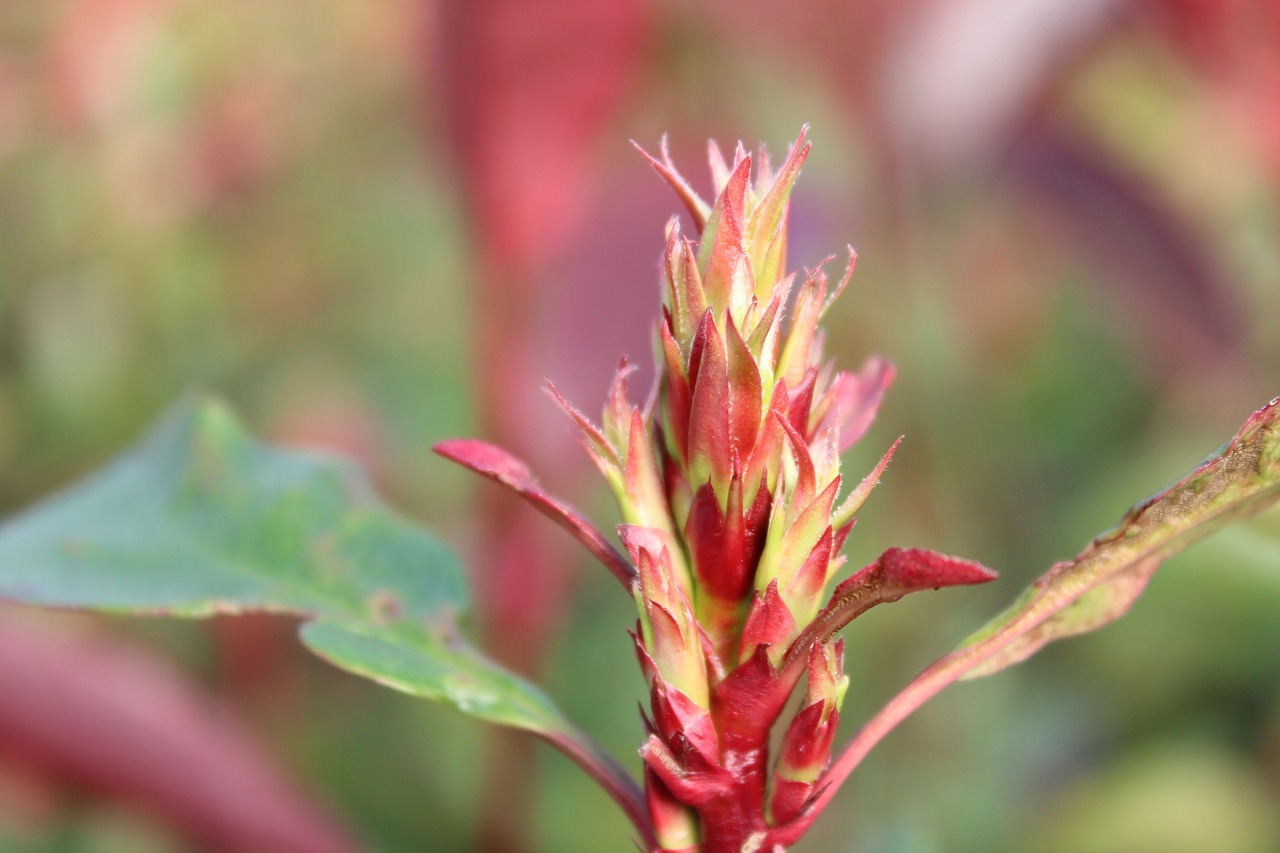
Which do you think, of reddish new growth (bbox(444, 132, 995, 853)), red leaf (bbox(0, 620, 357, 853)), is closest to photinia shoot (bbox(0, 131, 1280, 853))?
reddish new growth (bbox(444, 132, 995, 853))

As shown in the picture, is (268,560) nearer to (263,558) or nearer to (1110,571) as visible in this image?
(263,558)

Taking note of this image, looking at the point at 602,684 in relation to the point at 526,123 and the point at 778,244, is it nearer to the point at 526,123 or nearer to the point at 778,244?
the point at 526,123

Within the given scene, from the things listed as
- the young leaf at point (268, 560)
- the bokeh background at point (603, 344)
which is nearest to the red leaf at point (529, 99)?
the bokeh background at point (603, 344)

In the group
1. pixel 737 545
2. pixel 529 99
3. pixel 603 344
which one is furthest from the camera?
pixel 603 344

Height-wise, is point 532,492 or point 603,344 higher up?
point 603,344

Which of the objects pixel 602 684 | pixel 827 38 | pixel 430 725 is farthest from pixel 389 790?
pixel 827 38

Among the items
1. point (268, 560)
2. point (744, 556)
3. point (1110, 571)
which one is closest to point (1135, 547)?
point (1110, 571)

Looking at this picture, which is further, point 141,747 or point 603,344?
point 603,344

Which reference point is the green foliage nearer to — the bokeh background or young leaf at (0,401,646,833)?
young leaf at (0,401,646,833)
